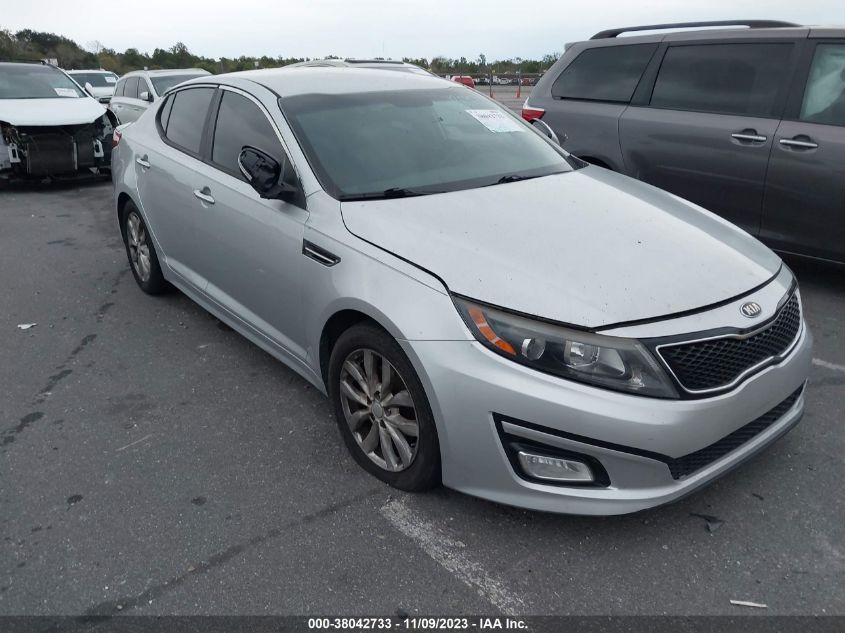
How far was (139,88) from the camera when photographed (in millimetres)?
12477

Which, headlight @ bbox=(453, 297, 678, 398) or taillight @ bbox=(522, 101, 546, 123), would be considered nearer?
headlight @ bbox=(453, 297, 678, 398)

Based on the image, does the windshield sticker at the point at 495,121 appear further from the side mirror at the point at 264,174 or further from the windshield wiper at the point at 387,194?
the side mirror at the point at 264,174

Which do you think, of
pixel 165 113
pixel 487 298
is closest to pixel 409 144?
pixel 487 298

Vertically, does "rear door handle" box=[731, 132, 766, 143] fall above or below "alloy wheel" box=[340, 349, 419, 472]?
above

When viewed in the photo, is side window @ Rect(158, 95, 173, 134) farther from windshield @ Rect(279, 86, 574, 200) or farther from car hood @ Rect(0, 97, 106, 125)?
car hood @ Rect(0, 97, 106, 125)

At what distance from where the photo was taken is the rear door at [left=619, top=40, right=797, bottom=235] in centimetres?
503

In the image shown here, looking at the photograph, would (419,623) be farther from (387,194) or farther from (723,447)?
(387,194)

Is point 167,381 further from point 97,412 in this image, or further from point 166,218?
point 166,218

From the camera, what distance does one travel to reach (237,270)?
3723 mm

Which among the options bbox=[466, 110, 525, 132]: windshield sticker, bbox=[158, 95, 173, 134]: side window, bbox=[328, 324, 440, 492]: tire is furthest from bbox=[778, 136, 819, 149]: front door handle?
bbox=[158, 95, 173, 134]: side window

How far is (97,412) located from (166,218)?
1.39m

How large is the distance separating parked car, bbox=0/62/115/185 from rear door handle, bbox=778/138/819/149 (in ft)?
→ 27.3

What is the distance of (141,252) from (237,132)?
1.70 metres

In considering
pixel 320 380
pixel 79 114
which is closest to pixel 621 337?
pixel 320 380
